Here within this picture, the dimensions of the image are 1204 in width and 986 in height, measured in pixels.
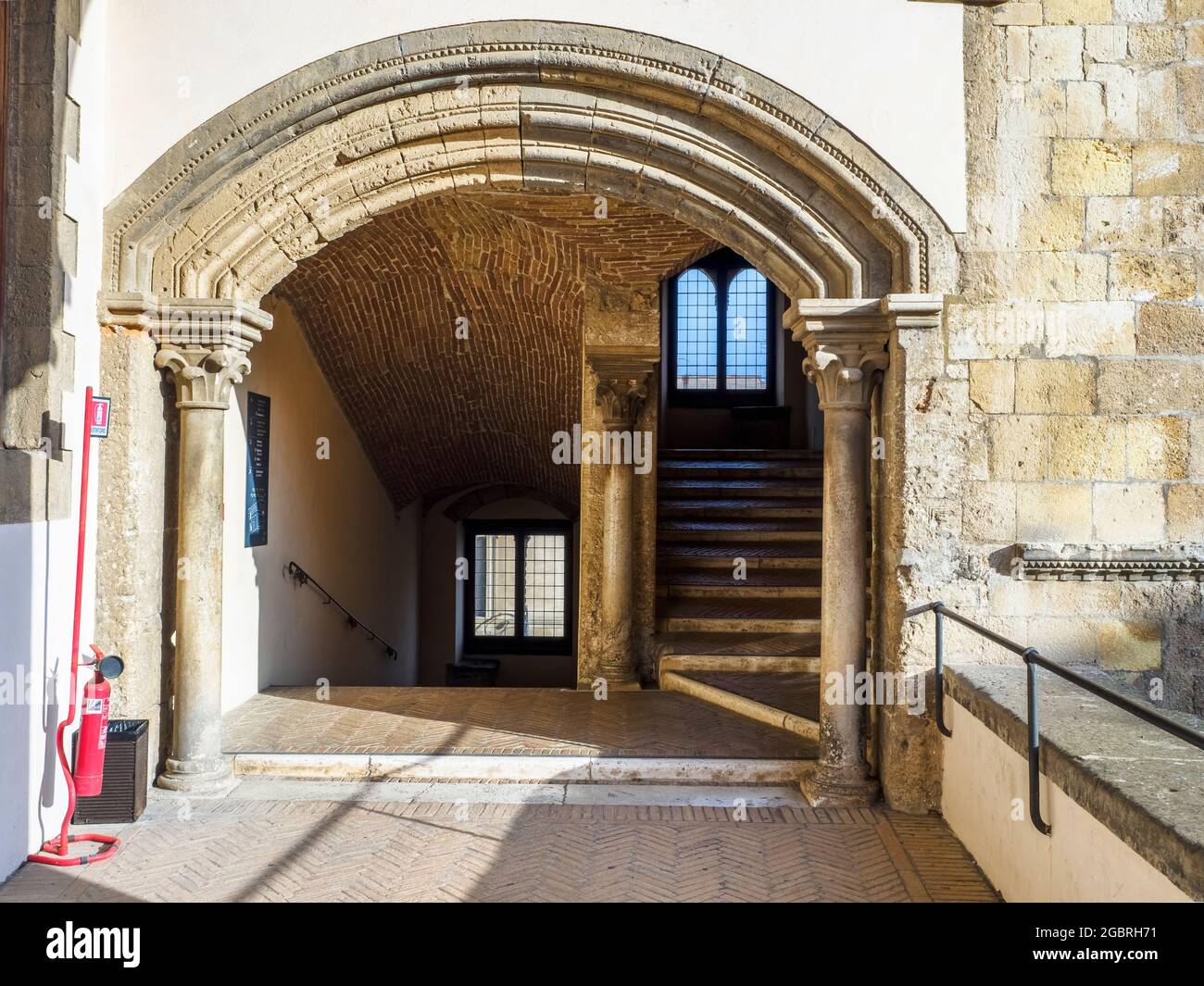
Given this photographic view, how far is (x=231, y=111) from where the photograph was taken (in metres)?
4.92

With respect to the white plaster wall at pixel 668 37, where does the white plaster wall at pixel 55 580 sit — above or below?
below

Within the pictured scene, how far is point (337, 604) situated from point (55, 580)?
458 centimetres

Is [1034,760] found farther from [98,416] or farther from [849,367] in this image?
[98,416]

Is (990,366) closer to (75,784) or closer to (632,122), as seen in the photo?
(632,122)

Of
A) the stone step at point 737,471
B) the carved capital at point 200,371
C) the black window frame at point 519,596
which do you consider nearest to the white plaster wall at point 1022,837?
the carved capital at point 200,371

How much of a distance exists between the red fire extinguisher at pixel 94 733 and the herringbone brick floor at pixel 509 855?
1.15ft

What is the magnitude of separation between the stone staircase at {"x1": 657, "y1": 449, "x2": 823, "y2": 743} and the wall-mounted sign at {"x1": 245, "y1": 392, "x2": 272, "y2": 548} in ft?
9.95

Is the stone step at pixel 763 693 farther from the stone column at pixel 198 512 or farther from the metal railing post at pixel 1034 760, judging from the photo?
the stone column at pixel 198 512

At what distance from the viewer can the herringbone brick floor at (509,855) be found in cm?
394

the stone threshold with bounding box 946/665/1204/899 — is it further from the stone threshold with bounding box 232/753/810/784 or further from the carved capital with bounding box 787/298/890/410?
the carved capital with bounding box 787/298/890/410

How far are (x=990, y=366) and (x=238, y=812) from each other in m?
4.19

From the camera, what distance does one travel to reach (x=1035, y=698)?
343 cm

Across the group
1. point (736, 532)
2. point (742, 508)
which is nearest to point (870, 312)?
point (736, 532)
